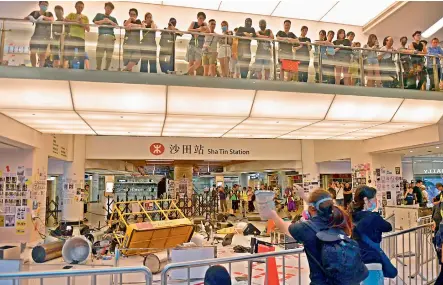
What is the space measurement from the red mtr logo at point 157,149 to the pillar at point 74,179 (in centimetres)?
296

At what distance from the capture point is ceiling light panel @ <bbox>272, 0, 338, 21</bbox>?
1551 centimetres

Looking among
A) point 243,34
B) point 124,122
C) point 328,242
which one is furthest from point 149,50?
point 328,242

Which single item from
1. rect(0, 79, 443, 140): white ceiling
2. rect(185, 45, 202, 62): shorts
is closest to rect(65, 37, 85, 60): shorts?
rect(0, 79, 443, 140): white ceiling

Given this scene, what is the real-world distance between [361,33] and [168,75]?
12208mm

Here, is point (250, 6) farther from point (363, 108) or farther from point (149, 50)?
point (149, 50)

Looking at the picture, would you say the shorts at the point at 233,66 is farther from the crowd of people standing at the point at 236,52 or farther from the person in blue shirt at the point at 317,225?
the person in blue shirt at the point at 317,225

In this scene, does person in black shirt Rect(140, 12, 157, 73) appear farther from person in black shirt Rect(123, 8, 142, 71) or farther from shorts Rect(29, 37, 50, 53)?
shorts Rect(29, 37, 50, 53)

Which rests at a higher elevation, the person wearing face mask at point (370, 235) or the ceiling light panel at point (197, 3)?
the ceiling light panel at point (197, 3)

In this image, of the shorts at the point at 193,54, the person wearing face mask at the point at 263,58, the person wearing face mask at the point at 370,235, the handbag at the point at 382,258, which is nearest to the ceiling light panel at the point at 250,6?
the person wearing face mask at the point at 263,58

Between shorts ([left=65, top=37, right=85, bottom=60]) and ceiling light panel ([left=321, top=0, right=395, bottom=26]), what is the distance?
1123 cm

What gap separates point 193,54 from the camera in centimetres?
883

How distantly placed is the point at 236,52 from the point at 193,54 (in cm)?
106

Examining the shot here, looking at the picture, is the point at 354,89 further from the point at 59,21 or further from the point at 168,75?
the point at 59,21

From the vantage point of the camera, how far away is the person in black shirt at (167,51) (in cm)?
853
